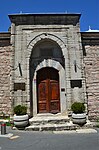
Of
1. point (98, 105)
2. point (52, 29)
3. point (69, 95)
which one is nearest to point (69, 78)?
point (69, 95)

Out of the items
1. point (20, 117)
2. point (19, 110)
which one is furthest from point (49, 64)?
point (20, 117)

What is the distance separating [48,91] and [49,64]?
1.55m

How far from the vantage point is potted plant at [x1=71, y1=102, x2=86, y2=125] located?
26.4 feet

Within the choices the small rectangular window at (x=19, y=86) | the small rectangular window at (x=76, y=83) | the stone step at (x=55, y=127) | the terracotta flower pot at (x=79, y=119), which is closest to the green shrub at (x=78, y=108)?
the terracotta flower pot at (x=79, y=119)

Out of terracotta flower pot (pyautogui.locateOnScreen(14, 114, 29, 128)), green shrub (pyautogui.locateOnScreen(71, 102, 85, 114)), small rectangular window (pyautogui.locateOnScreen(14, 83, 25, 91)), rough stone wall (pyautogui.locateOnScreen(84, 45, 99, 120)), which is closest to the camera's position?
terracotta flower pot (pyautogui.locateOnScreen(14, 114, 29, 128))

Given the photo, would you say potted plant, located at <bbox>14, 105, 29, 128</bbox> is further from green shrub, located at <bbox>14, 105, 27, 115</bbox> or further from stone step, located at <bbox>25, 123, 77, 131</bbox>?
stone step, located at <bbox>25, 123, 77, 131</bbox>

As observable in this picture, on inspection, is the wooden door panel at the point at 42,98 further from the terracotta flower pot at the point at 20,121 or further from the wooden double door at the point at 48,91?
the terracotta flower pot at the point at 20,121

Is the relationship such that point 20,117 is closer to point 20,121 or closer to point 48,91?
point 20,121

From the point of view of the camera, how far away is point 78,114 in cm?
812

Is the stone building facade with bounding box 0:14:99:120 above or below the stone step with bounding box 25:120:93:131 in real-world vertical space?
above

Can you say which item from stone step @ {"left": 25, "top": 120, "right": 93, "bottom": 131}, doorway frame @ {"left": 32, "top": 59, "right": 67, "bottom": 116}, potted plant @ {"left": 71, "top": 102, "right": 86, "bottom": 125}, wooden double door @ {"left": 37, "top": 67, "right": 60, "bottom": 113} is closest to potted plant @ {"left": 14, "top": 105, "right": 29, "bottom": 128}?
stone step @ {"left": 25, "top": 120, "right": 93, "bottom": 131}

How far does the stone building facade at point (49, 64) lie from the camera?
30.0ft

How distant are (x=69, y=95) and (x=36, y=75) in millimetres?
2197

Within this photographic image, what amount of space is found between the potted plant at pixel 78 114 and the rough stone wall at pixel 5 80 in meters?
3.63
